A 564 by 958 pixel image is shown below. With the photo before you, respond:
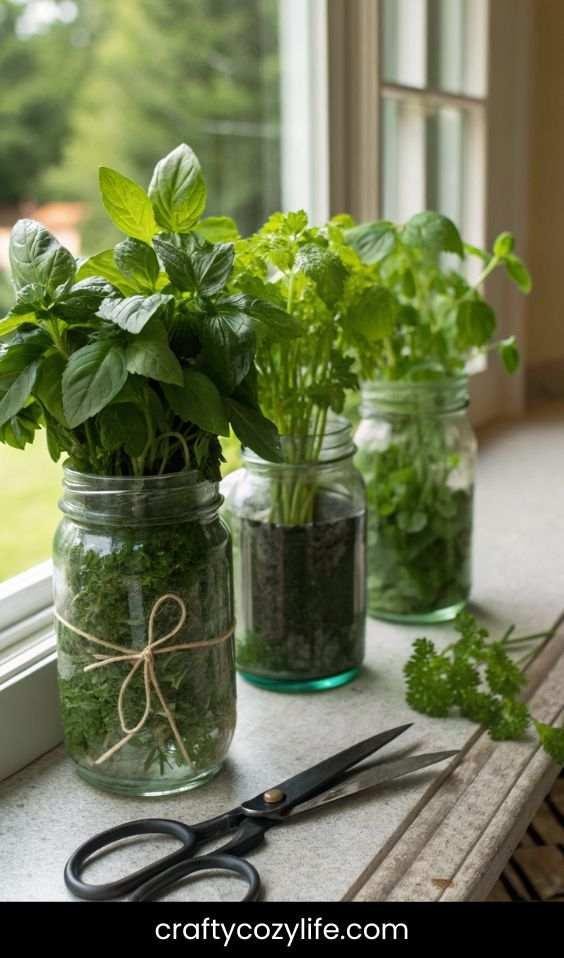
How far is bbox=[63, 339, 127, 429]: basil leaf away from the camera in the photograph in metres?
0.59

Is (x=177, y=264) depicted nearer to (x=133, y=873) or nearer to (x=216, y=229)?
(x=216, y=229)

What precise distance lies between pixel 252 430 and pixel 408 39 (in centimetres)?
104

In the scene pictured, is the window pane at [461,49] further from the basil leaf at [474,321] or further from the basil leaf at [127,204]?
the basil leaf at [127,204]

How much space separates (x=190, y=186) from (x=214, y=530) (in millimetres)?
226

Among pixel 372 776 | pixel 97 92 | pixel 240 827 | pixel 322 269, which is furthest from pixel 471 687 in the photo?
pixel 97 92

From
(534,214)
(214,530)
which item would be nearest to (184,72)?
(534,214)

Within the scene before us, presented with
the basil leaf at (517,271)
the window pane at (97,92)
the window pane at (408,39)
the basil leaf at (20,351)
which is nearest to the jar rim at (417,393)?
the basil leaf at (517,271)

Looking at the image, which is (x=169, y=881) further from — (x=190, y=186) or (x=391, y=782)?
(x=190, y=186)

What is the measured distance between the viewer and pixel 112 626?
69cm

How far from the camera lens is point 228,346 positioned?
25.0 inches

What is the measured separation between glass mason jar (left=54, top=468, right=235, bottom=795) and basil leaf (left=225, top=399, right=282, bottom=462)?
54 millimetres

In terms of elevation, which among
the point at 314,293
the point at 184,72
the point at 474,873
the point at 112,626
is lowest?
the point at 474,873

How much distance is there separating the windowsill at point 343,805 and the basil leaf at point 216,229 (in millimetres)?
376

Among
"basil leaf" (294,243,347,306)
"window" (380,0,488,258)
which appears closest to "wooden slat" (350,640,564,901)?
"basil leaf" (294,243,347,306)
